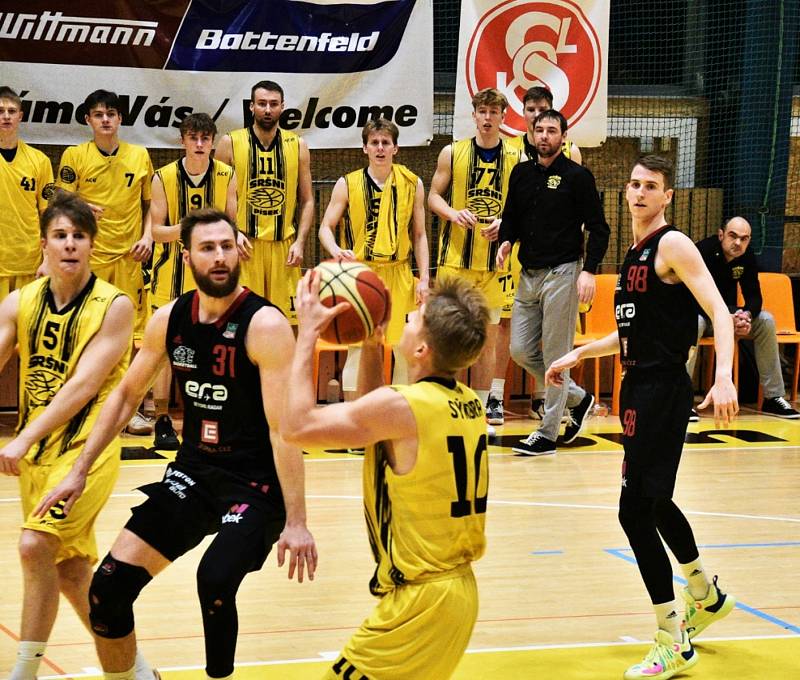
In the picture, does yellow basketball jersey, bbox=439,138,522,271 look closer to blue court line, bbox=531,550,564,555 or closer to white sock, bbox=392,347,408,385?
white sock, bbox=392,347,408,385

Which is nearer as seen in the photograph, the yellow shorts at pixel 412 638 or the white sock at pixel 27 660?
the yellow shorts at pixel 412 638

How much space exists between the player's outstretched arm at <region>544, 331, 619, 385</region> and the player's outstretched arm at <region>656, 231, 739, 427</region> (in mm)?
499

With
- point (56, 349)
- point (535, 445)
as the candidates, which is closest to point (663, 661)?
point (56, 349)

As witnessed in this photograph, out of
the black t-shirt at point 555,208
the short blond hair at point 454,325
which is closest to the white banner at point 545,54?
the black t-shirt at point 555,208

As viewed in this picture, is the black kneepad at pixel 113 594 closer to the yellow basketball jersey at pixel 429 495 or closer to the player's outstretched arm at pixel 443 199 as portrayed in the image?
the yellow basketball jersey at pixel 429 495

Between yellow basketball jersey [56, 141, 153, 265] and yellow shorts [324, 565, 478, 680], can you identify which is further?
yellow basketball jersey [56, 141, 153, 265]

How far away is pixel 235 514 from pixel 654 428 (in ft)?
5.83

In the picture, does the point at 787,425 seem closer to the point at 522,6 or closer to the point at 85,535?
the point at 522,6

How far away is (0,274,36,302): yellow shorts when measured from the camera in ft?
30.9

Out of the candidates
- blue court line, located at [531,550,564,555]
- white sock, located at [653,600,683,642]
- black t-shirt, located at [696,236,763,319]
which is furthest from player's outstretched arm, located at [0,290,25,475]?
black t-shirt, located at [696,236,763,319]

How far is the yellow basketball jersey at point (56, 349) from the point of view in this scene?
14.7 ft

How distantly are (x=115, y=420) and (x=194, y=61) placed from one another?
276 inches

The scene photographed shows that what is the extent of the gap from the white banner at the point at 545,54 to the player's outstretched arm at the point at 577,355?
6148 millimetres

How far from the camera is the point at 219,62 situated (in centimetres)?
1073
